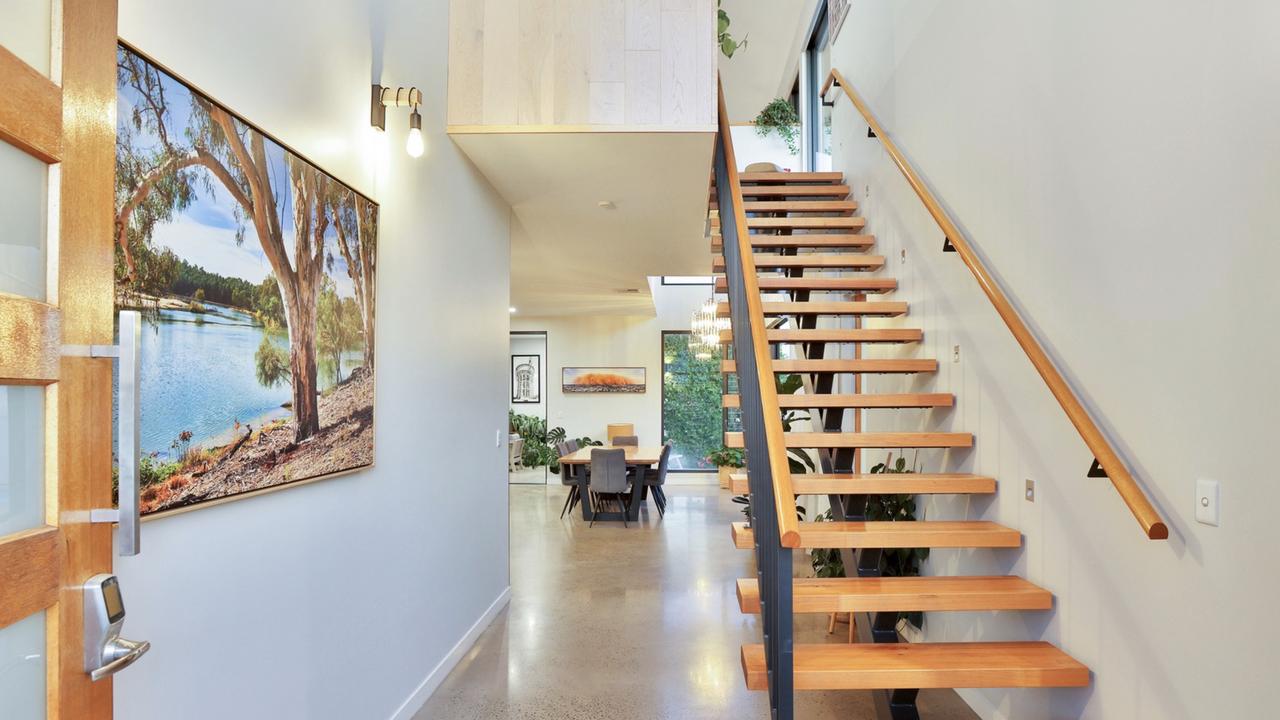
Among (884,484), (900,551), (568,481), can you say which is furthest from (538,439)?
(884,484)

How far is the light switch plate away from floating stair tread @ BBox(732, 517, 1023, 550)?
0.93 m

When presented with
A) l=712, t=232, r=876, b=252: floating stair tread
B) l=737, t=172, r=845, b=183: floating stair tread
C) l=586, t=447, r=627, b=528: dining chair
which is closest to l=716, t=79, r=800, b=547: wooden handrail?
l=712, t=232, r=876, b=252: floating stair tread

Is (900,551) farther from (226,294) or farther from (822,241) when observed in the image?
(226,294)

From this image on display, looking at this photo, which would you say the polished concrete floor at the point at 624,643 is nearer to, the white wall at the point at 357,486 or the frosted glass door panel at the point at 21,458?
the white wall at the point at 357,486

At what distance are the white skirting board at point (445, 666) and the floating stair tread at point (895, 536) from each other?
5.05 feet

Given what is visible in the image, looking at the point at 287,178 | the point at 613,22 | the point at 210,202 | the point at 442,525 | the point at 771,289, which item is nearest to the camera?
Result: the point at 210,202

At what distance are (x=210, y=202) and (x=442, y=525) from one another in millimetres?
2132

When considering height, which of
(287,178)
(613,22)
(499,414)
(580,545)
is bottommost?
Result: (580,545)

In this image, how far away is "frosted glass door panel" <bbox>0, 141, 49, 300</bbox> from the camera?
3.14 ft

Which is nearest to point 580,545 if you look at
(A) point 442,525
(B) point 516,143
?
(A) point 442,525

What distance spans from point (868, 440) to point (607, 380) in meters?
9.01

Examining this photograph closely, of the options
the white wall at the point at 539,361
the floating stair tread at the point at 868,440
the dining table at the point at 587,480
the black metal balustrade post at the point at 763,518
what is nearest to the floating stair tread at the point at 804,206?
the black metal balustrade post at the point at 763,518

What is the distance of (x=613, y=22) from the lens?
3293mm

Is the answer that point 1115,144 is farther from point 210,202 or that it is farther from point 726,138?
point 210,202
